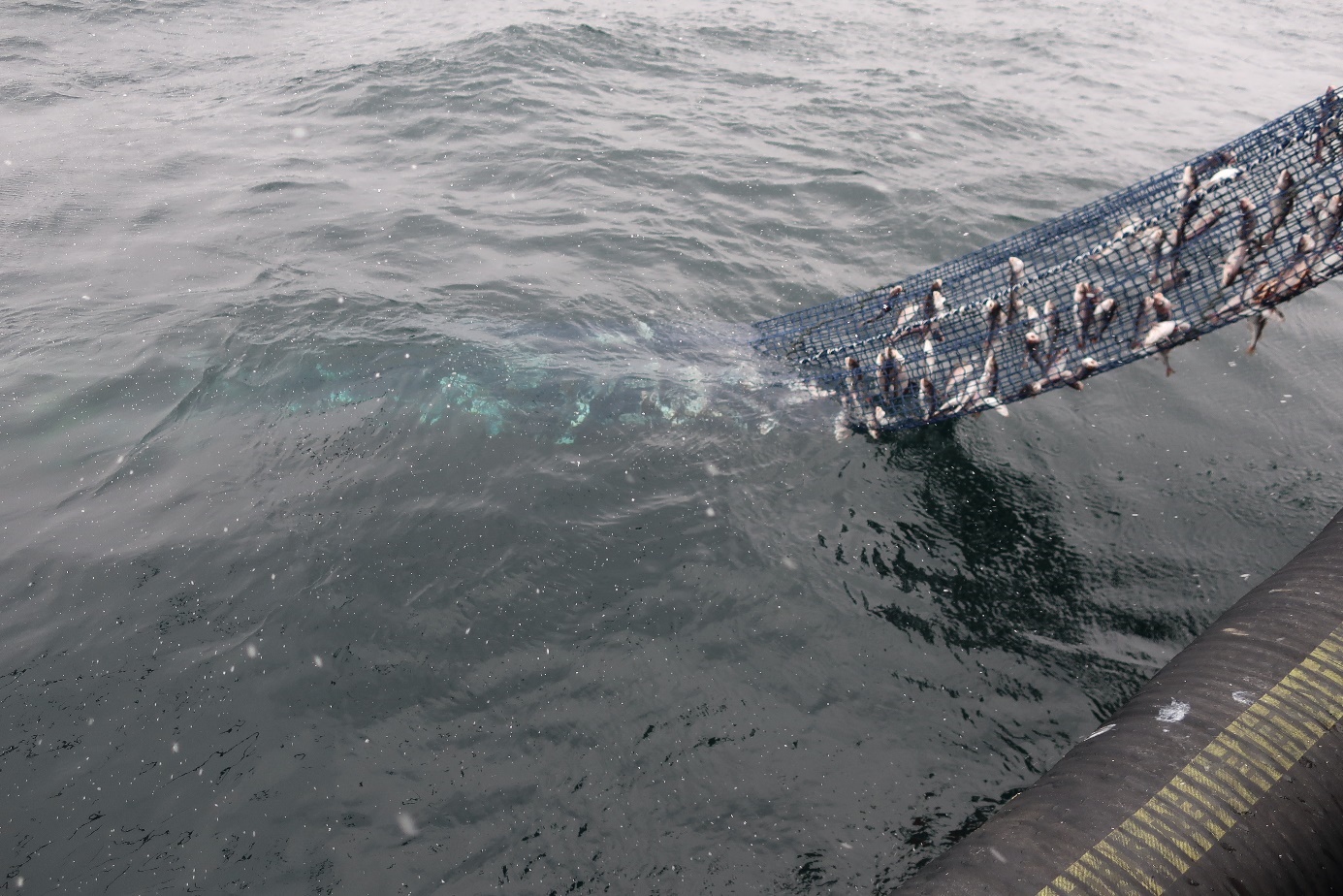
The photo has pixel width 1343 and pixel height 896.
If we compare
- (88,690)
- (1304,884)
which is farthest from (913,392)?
(88,690)

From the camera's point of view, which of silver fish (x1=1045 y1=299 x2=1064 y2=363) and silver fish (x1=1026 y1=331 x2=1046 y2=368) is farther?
silver fish (x1=1045 y1=299 x2=1064 y2=363)

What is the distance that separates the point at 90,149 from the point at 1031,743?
1975 cm

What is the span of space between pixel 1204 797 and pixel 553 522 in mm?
5348

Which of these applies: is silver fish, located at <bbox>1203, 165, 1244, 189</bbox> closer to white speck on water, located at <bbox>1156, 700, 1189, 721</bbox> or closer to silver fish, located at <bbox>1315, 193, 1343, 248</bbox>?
silver fish, located at <bbox>1315, 193, 1343, 248</bbox>

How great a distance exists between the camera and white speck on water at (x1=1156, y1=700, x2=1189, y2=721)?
3.90m

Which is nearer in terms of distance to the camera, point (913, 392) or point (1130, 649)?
point (1130, 649)

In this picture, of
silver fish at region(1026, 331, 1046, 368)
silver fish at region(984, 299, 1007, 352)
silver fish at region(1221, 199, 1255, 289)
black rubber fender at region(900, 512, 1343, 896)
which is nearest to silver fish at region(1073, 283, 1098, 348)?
silver fish at region(1026, 331, 1046, 368)

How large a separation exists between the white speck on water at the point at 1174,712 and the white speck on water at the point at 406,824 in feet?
15.1

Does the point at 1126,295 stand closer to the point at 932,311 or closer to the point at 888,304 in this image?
the point at 932,311

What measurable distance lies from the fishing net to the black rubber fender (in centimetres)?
276

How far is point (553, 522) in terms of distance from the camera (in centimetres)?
722

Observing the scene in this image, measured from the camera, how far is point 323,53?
→ 810 inches

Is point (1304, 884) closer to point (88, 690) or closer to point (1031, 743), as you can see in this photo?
point (1031, 743)

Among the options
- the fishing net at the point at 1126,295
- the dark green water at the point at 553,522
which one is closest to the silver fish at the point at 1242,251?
the fishing net at the point at 1126,295
